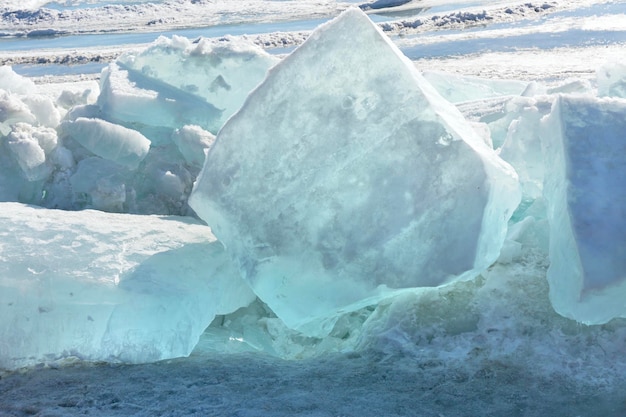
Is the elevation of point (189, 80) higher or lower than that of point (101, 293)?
higher

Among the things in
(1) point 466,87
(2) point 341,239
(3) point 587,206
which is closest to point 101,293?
(2) point 341,239

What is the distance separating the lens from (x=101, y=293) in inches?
80.6

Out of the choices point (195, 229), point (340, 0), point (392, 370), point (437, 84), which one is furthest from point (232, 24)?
point (392, 370)

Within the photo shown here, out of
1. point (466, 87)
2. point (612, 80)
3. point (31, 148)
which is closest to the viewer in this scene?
point (31, 148)

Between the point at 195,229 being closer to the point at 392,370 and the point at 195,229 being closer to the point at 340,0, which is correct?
the point at 392,370

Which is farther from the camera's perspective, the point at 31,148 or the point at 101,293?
the point at 31,148

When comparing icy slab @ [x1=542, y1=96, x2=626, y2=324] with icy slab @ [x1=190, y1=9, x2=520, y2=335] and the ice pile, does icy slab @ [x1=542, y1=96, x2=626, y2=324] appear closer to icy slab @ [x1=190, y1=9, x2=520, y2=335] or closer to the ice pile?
the ice pile

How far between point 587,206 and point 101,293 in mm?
1301

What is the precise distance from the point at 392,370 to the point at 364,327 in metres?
0.23

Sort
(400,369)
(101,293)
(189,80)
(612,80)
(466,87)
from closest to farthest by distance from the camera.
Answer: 1. (400,369)
2. (101,293)
3. (612,80)
4. (189,80)
5. (466,87)

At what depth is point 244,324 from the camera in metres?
2.33

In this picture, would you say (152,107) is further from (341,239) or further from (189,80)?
(341,239)

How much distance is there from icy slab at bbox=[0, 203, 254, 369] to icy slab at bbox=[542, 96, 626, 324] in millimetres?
919

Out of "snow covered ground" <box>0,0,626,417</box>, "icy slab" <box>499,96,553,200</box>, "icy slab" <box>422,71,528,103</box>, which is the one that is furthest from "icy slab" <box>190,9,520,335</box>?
"icy slab" <box>422,71,528,103</box>
